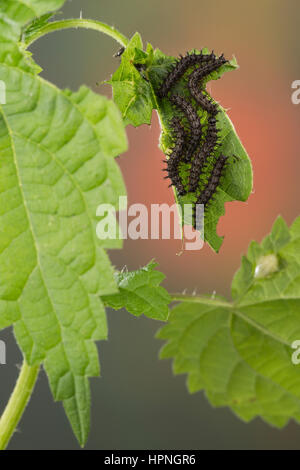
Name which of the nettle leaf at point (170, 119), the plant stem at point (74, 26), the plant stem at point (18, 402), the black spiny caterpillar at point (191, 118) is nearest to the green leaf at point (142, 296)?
the nettle leaf at point (170, 119)

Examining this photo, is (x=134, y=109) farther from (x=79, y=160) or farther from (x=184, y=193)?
(x=79, y=160)

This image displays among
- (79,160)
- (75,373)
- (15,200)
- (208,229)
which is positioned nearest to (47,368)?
(75,373)

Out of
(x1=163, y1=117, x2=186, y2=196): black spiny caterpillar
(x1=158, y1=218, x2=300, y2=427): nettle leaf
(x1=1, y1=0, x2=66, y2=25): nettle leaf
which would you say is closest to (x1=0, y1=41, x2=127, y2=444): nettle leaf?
(x1=1, y1=0, x2=66, y2=25): nettle leaf

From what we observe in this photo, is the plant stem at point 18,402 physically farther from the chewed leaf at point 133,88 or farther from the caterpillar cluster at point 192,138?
the chewed leaf at point 133,88

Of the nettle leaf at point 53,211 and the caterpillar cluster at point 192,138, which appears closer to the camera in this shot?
the nettle leaf at point 53,211

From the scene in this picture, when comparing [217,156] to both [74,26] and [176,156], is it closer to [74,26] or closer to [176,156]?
[176,156]

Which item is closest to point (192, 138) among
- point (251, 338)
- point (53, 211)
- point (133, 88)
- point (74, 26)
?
point (133, 88)
